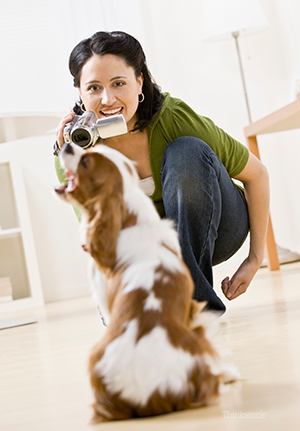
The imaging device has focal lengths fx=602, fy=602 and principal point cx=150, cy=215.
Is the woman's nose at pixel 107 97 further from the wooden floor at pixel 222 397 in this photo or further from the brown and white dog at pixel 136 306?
the wooden floor at pixel 222 397

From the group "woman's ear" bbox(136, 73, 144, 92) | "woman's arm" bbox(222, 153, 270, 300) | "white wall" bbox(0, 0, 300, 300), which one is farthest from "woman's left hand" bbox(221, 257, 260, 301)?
"white wall" bbox(0, 0, 300, 300)

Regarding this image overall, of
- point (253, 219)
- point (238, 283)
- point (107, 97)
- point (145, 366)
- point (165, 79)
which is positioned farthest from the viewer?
point (165, 79)

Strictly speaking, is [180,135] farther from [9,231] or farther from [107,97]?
[9,231]

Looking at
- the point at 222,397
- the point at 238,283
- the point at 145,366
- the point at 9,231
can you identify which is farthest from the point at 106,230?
the point at 9,231

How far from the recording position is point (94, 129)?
5.49 ft

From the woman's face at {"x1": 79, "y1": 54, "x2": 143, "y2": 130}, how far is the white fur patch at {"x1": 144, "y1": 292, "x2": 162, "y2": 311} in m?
0.90

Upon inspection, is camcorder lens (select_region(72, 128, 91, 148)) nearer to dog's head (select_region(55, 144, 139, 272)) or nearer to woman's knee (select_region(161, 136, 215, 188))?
woman's knee (select_region(161, 136, 215, 188))

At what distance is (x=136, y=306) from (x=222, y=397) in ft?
0.76

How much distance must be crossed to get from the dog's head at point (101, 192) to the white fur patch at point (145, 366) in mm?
167

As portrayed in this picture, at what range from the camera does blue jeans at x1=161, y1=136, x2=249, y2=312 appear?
1.65 metres

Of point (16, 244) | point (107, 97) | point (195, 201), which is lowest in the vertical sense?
point (16, 244)

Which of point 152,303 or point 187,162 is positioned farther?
point 187,162

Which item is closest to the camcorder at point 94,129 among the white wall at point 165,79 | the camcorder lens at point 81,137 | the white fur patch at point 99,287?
the camcorder lens at point 81,137

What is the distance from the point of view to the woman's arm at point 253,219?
1.91 meters
